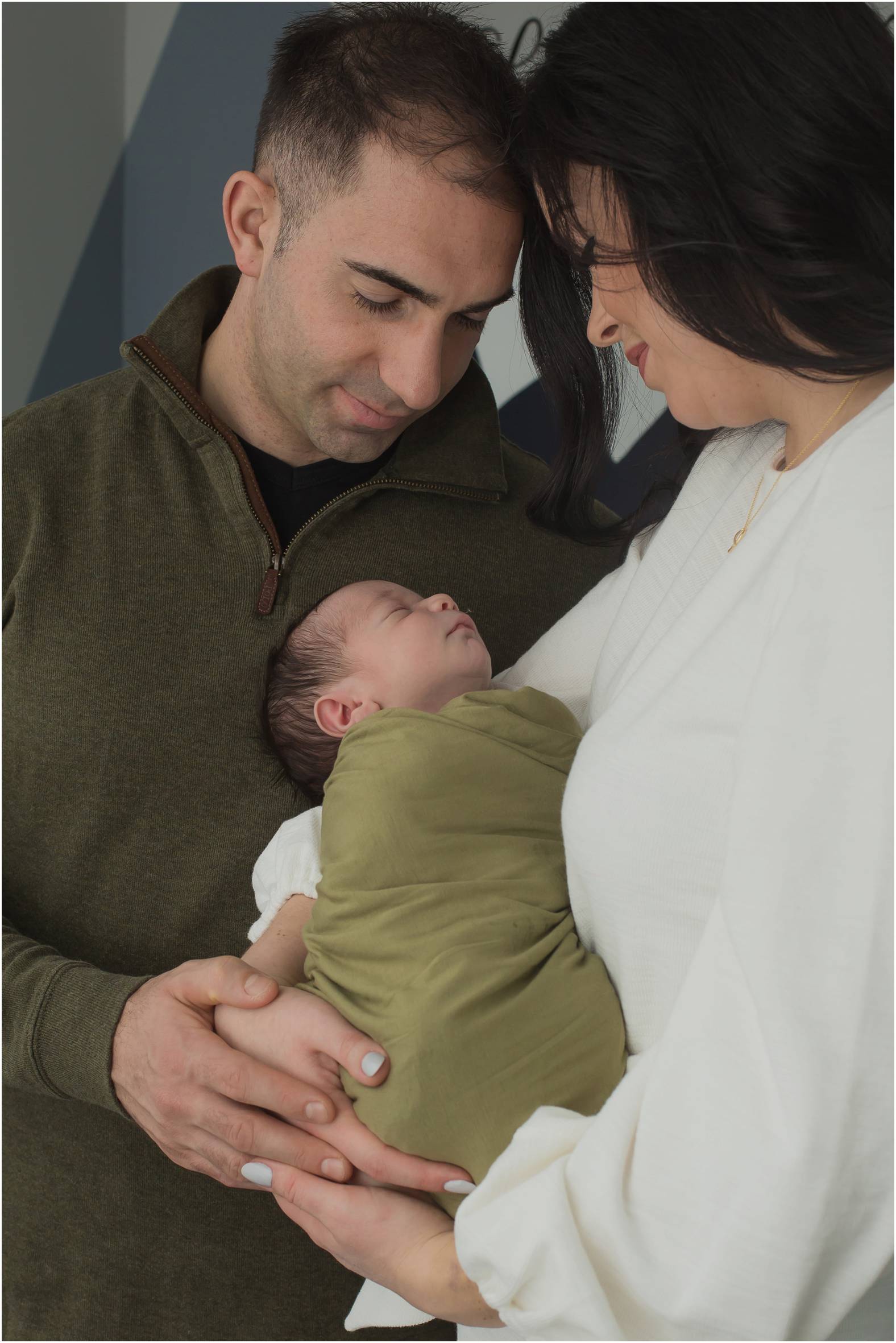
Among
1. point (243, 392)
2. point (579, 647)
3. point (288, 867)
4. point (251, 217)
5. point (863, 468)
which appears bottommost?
point (288, 867)

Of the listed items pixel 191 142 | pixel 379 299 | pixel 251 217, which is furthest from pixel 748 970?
pixel 191 142

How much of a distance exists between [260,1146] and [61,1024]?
1.17 ft

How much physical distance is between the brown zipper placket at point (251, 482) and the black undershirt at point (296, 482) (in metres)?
0.03

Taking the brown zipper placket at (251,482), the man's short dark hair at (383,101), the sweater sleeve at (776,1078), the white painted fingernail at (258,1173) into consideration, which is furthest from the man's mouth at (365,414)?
the white painted fingernail at (258,1173)

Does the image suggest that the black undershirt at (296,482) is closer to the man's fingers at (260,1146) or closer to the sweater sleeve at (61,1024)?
the sweater sleeve at (61,1024)

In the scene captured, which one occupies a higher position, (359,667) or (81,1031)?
(359,667)

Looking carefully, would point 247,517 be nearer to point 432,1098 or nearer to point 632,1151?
point 432,1098

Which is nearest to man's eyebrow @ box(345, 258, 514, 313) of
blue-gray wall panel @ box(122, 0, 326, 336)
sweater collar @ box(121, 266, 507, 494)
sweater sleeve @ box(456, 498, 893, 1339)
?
sweater collar @ box(121, 266, 507, 494)

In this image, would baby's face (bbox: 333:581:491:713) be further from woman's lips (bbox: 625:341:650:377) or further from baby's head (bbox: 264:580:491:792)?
woman's lips (bbox: 625:341:650:377)

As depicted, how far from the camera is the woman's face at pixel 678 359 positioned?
100 centimetres

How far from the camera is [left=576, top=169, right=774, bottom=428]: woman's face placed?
100 cm

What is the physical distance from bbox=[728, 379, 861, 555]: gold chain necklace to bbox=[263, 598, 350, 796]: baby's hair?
1.72 feet

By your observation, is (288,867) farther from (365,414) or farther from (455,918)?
(365,414)

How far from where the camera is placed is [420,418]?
1.64 m
